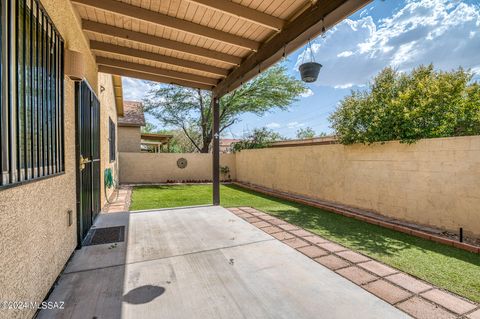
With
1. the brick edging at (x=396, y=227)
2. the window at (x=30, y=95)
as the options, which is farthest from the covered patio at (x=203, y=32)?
the brick edging at (x=396, y=227)

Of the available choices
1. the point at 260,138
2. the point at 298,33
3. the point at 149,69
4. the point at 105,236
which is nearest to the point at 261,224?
the point at 105,236

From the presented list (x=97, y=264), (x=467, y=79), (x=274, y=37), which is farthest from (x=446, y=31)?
(x=97, y=264)

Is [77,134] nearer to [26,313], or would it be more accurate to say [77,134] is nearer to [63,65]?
[63,65]

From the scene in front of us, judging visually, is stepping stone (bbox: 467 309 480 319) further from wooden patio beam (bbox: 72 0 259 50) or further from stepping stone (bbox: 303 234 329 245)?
wooden patio beam (bbox: 72 0 259 50)

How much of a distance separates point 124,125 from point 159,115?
14.5 feet

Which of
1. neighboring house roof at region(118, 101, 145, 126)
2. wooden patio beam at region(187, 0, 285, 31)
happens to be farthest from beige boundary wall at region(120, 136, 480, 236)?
neighboring house roof at region(118, 101, 145, 126)

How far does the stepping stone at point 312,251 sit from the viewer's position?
10.9 feet

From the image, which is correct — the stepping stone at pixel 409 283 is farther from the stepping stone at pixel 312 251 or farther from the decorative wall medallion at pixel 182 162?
the decorative wall medallion at pixel 182 162

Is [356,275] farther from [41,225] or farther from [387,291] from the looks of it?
[41,225]

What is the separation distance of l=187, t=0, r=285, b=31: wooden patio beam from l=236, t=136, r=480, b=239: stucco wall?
3.85m

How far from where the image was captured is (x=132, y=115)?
15.5 m

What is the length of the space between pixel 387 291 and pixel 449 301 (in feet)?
1.71

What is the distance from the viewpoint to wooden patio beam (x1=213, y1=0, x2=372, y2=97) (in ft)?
8.87

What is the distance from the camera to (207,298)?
2.26 metres
